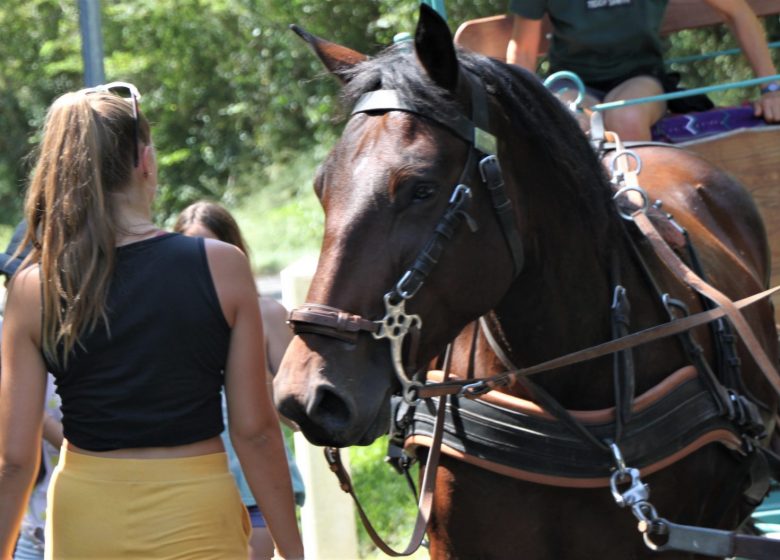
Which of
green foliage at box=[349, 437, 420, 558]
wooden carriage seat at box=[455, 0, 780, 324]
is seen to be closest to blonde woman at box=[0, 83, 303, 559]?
wooden carriage seat at box=[455, 0, 780, 324]

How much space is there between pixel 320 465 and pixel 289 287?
0.83 meters

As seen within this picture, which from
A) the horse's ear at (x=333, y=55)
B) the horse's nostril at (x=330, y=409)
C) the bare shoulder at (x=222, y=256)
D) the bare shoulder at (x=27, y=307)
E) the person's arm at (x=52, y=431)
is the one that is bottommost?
the person's arm at (x=52, y=431)

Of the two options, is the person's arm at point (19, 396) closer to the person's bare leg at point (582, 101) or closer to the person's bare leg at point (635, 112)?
the person's bare leg at point (582, 101)

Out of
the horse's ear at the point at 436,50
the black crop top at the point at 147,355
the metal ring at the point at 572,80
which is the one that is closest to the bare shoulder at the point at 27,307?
the black crop top at the point at 147,355

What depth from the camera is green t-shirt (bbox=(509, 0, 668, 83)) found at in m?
4.67

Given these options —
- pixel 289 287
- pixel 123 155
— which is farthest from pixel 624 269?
pixel 289 287

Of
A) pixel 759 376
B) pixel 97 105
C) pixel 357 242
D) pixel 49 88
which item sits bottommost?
pixel 49 88

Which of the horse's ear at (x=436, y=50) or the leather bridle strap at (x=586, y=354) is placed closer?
the horse's ear at (x=436, y=50)

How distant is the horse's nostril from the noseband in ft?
0.42

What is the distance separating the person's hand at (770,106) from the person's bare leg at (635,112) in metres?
0.38

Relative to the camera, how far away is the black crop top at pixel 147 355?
281 centimetres

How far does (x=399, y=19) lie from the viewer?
1467cm

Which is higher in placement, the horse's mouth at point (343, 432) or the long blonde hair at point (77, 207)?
the long blonde hair at point (77, 207)

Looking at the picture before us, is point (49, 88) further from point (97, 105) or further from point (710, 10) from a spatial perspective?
point (97, 105)
